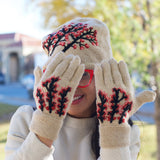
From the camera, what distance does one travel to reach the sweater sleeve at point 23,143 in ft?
3.16

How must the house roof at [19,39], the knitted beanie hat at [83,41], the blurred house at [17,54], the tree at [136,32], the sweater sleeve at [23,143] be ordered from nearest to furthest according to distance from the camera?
the sweater sleeve at [23,143] → the knitted beanie hat at [83,41] → the tree at [136,32] → the house roof at [19,39] → the blurred house at [17,54]

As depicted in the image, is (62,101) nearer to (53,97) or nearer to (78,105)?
(53,97)

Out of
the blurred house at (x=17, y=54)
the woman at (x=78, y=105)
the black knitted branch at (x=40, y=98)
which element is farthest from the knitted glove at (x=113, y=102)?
the blurred house at (x=17, y=54)

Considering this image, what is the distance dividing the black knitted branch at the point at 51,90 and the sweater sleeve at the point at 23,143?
14 cm

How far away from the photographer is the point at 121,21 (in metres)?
2.85

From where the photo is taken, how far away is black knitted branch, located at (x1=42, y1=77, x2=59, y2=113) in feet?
3.26

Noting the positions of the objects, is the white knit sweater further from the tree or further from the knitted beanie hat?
the tree

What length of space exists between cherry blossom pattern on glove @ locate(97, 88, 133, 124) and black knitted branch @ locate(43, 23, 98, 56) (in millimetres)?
278

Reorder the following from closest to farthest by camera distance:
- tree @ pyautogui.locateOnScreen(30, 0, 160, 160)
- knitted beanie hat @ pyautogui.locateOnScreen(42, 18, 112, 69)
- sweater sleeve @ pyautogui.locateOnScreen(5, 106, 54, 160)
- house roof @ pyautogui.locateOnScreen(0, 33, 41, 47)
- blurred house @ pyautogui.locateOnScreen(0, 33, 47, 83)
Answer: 1. sweater sleeve @ pyautogui.locateOnScreen(5, 106, 54, 160)
2. knitted beanie hat @ pyautogui.locateOnScreen(42, 18, 112, 69)
3. tree @ pyautogui.locateOnScreen(30, 0, 160, 160)
4. house roof @ pyautogui.locateOnScreen(0, 33, 41, 47)
5. blurred house @ pyautogui.locateOnScreen(0, 33, 47, 83)

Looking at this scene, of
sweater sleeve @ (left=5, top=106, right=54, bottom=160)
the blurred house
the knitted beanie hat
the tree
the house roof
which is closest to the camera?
sweater sleeve @ (left=5, top=106, right=54, bottom=160)

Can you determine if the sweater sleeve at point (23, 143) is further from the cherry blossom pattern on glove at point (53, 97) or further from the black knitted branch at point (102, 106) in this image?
the black knitted branch at point (102, 106)

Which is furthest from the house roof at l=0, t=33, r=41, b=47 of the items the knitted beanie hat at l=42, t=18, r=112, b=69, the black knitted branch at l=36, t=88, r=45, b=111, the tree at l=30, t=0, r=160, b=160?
the black knitted branch at l=36, t=88, r=45, b=111

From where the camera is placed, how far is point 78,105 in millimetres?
1134

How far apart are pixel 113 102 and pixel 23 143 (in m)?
0.42
